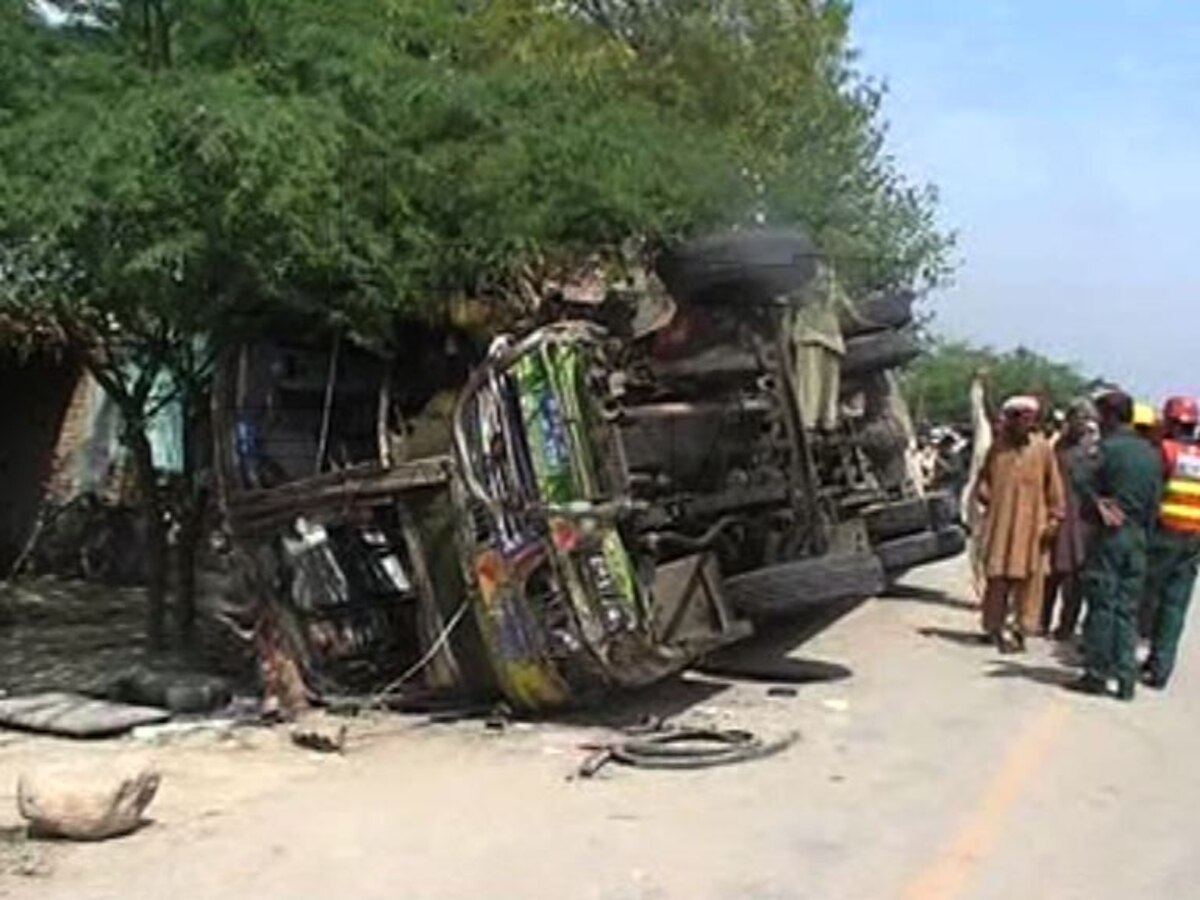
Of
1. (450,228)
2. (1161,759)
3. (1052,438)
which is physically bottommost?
(1161,759)

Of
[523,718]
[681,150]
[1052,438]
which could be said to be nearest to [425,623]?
[523,718]

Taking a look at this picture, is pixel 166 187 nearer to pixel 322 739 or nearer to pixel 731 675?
pixel 322 739

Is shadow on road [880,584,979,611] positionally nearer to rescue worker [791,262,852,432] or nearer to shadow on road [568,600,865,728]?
shadow on road [568,600,865,728]

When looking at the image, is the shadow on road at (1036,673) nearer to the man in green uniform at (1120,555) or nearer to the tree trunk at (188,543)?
the man in green uniform at (1120,555)

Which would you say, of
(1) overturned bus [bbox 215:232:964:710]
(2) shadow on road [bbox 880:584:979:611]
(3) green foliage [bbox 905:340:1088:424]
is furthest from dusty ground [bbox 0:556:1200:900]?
(3) green foliage [bbox 905:340:1088:424]

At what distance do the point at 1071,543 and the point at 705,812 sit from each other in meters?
6.37

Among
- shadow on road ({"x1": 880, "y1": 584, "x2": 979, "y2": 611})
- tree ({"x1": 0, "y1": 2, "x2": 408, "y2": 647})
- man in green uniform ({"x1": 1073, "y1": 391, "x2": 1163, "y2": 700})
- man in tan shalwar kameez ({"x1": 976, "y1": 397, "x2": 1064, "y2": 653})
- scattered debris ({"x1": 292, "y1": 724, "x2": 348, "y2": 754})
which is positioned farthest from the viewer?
shadow on road ({"x1": 880, "y1": 584, "x2": 979, "y2": 611})

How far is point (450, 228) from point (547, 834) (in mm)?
4346

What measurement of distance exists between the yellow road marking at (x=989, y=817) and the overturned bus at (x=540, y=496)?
1439 mm

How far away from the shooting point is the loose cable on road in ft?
31.4

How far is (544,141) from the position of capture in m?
11.4

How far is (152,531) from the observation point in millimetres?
13453

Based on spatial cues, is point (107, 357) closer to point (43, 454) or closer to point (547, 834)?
point (547, 834)

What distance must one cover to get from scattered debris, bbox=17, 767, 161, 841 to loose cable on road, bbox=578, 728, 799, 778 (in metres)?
2.29
